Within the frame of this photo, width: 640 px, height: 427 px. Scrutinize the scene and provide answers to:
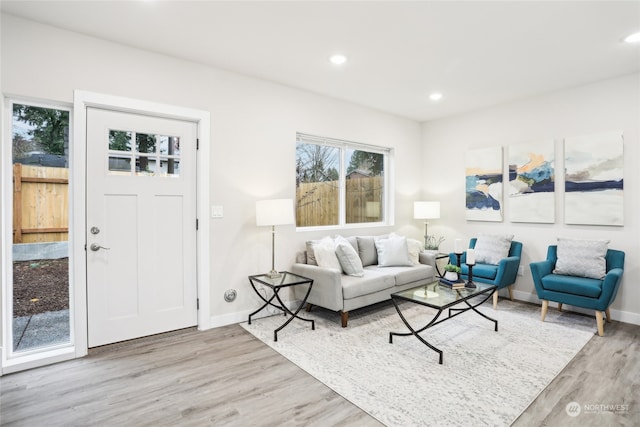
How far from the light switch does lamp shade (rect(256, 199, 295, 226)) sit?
1.24ft

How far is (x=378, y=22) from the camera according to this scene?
266cm

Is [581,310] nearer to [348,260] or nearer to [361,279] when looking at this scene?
[361,279]

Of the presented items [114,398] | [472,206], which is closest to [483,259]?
[472,206]

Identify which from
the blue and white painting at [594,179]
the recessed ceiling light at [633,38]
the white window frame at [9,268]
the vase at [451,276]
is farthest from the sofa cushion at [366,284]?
the recessed ceiling light at [633,38]

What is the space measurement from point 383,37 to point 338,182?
7.33ft

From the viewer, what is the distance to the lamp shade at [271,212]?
346cm

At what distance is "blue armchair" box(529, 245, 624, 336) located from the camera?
3240 millimetres

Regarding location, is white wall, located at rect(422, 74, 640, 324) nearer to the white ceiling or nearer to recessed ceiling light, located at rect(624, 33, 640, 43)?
the white ceiling

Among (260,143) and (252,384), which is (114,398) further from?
(260,143)

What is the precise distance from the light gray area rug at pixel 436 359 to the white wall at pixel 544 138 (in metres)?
0.79

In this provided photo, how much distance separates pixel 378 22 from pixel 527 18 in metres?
1.13

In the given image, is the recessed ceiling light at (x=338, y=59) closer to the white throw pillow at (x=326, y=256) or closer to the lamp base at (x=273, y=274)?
the white throw pillow at (x=326, y=256)

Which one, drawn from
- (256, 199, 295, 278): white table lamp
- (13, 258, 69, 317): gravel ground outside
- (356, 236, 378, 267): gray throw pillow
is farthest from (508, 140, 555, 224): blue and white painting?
(13, 258, 69, 317): gravel ground outside

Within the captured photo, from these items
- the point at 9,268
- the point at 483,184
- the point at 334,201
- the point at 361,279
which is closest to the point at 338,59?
the point at 334,201
